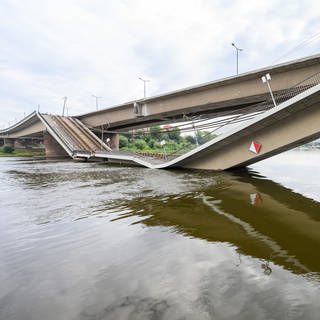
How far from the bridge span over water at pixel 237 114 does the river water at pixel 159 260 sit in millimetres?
6926

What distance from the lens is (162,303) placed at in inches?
123

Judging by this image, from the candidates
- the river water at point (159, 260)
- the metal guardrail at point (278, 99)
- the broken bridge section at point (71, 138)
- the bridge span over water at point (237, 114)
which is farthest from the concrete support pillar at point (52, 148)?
the river water at point (159, 260)

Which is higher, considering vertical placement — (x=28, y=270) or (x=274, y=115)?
(x=274, y=115)

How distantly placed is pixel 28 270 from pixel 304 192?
35.6ft

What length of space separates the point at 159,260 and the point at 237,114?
22295 mm

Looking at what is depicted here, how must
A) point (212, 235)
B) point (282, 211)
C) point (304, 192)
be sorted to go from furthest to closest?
point (304, 192) < point (282, 211) < point (212, 235)

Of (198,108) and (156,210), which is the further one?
(198,108)

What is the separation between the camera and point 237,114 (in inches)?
965

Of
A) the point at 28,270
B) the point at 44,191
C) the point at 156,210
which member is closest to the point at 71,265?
the point at 28,270

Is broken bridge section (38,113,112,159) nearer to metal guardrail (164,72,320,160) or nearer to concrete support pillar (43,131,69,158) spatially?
concrete support pillar (43,131,69,158)

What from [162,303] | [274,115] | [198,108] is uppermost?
[198,108]

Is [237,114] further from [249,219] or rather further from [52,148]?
[52,148]

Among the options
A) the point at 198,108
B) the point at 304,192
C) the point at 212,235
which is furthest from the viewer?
the point at 198,108

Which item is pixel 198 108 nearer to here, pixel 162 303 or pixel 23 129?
pixel 162 303
